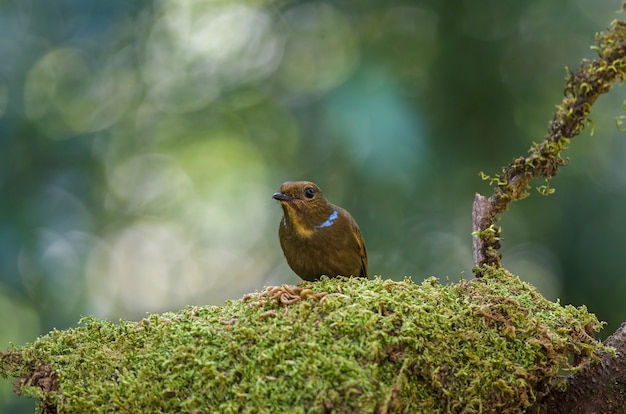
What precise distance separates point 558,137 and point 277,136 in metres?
3.55

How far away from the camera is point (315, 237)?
3146 mm

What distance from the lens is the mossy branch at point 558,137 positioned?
2410 mm

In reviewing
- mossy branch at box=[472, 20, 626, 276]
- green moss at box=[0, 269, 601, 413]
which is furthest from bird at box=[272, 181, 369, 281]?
green moss at box=[0, 269, 601, 413]

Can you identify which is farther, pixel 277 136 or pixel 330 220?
pixel 277 136

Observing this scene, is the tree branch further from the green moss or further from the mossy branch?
the mossy branch

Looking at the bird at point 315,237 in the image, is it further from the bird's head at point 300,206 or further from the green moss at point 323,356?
the green moss at point 323,356

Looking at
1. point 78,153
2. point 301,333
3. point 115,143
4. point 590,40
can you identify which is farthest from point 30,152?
point 590,40

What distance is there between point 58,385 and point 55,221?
123 inches

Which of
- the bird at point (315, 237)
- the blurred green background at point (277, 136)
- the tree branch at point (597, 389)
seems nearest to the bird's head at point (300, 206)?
the bird at point (315, 237)

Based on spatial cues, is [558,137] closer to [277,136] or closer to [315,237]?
[315,237]

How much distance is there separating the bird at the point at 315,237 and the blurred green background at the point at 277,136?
153 centimetres

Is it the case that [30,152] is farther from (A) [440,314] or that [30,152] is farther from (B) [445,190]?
(A) [440,314]

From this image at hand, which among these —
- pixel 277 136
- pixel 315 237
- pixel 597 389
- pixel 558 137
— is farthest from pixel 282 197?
pixel 277 136

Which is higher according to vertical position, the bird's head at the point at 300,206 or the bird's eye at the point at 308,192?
the bird's eye at the point at 308,192
